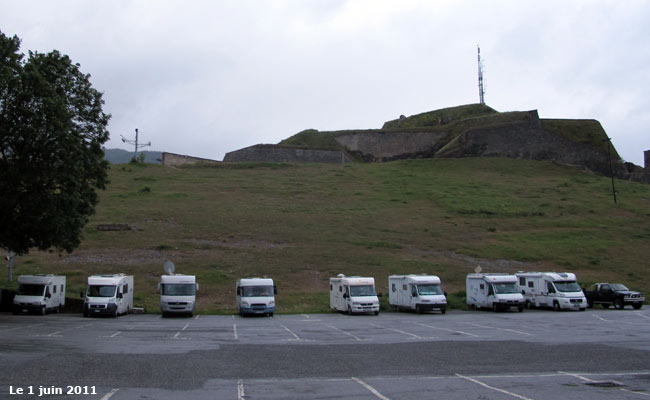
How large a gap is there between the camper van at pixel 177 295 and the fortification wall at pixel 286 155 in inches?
3063

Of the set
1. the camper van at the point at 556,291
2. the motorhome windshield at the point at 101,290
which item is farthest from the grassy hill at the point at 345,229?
the motorhome windshield at the point at 101,290

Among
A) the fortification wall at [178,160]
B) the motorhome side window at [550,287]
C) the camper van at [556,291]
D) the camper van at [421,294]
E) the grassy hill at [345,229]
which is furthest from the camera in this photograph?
the fortification wall at [178,160]

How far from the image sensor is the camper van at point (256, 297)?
102 ft

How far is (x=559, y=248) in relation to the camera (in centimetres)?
5247

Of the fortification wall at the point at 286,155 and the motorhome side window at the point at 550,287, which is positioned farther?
the fortification wall at the point at 286,155

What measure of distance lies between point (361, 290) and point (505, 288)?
28.5 ft

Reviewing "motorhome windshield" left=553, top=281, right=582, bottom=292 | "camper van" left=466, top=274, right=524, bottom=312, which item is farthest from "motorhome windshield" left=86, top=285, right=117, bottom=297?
"motorhome windshield" left=553, top=281, right=582, bottom=292

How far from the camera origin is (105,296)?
30641mm

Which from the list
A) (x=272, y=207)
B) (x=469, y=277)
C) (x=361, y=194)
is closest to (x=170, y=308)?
(x=469, y=277)

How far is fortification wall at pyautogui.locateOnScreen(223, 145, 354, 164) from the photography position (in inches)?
4289

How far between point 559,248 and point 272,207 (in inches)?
1211

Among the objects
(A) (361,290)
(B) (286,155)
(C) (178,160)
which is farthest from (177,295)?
(B) (286,155)

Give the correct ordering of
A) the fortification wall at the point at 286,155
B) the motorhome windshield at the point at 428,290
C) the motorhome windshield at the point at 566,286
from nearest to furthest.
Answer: the motorhome windshield at the point at 428,290
the motorhome windshield at the point at 566,286
the fortification wall at the point at 286,155

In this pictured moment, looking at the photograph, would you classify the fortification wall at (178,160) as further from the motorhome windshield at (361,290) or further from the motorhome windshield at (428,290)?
the motorhome windshield at (428,290)
